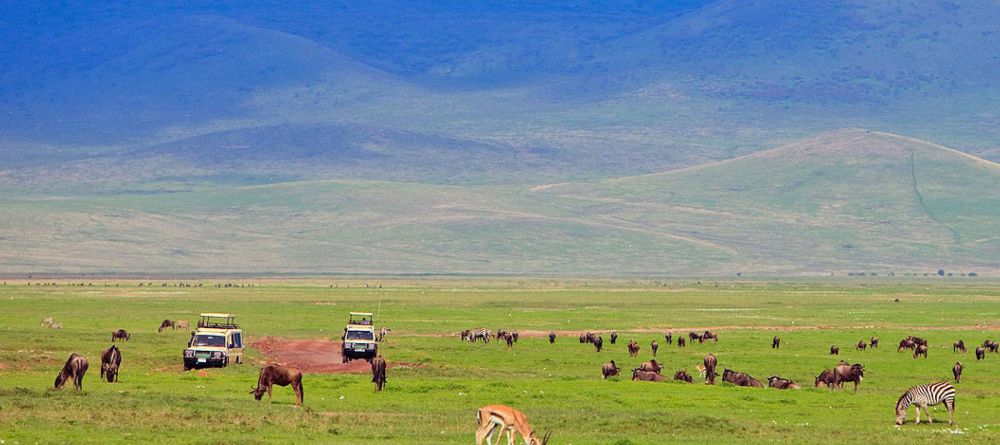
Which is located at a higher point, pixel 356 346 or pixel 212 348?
pixel 356 346

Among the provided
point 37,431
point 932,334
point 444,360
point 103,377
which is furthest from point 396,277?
point 37,431

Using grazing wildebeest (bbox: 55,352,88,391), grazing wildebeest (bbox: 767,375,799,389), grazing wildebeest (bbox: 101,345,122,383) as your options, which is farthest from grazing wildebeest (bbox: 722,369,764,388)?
grazing wildebeest (bbox: 55,352,88,391)

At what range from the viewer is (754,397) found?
108ft

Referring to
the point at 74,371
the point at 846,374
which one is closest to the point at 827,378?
the point at 846,374

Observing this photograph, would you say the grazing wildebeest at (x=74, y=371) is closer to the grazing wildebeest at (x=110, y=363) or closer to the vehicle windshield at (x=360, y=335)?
the grazing wildebeest at (x=110, y=363)

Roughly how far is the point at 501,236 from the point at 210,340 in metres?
137

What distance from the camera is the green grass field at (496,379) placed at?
86.6 feet

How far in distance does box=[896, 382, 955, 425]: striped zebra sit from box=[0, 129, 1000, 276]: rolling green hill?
129m

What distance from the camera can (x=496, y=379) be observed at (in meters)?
37.4

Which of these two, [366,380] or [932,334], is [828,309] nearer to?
[932,334]

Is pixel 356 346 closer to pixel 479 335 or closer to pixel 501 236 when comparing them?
pixel 479 335

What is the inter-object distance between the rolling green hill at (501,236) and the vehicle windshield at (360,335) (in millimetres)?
111066

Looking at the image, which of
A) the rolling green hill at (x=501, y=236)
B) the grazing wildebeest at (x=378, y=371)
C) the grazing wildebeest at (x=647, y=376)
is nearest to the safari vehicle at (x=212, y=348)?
the grazing wildebeest at (x=378, y=371)

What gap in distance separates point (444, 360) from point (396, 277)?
10305cm
